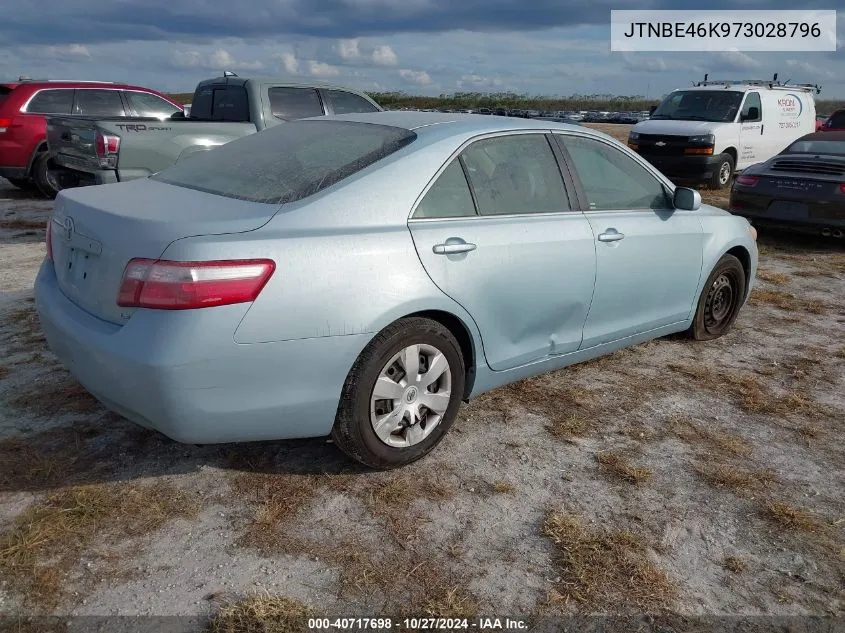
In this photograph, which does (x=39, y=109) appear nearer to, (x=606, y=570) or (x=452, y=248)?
(x=452, y=248)

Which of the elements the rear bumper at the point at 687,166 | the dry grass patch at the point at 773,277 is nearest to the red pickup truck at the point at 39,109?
the rear bumper at the point at 687,166

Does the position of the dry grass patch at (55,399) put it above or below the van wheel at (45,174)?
below

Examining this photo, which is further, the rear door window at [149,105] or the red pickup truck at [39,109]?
the rear door window at [149,105]

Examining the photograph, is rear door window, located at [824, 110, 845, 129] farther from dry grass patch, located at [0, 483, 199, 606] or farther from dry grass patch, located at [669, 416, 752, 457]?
dry grass patch, located at [0, 483, 199, 606]

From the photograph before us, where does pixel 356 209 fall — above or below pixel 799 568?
above

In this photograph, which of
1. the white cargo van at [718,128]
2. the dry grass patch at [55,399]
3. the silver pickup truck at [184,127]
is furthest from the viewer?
the white cargo van at [718,128]

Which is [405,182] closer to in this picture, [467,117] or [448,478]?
[467,117]

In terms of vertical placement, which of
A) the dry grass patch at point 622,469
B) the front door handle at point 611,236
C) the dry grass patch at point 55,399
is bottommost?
the dry grass patch at point 622,469

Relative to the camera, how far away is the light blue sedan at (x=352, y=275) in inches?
108

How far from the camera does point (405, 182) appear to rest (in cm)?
327

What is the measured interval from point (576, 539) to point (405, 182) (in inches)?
64.9

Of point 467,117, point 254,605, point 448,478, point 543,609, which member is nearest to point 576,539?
point 543,609

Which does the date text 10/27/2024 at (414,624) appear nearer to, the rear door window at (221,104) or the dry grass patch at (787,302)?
the dry grass patch at (787,302)

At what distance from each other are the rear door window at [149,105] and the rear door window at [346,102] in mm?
3628
